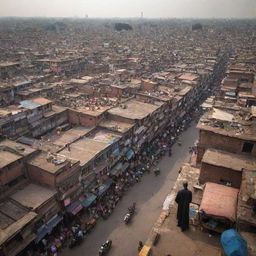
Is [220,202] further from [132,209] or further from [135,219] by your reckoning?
[132,209]

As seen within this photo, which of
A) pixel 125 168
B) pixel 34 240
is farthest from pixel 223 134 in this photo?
pixel 34 240

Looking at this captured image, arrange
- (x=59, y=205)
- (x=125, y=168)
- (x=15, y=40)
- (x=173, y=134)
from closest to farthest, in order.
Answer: (x=59, y=205) → (x=125, y=168) → (x=173, y=134) → (x=15, y=40)

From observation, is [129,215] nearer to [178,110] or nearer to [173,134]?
[173,134]

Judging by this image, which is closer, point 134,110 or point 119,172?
point 119,172

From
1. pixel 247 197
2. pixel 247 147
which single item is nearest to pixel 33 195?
pixel 247 197

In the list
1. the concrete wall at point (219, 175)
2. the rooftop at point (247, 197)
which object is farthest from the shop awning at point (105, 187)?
the rooftop at point (247, 197)

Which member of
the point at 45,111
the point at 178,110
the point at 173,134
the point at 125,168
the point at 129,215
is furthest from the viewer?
the point at 178,110
